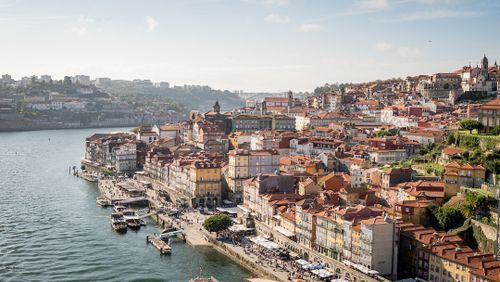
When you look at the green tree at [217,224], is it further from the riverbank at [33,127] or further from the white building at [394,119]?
the riverbank at [33,127]

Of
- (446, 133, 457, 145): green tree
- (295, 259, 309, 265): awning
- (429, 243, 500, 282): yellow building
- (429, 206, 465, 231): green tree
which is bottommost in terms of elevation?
(295, 259, 309, 265): awning

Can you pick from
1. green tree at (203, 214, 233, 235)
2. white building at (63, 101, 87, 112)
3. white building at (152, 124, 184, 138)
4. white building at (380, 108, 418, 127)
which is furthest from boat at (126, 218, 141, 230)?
white building at (63, 101, 87, 112)

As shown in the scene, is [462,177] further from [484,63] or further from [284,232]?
[484,63]

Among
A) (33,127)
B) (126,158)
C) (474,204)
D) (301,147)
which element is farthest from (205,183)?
(33,127)

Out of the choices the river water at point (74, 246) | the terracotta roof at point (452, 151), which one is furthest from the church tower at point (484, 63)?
the river water at point (74, 246)

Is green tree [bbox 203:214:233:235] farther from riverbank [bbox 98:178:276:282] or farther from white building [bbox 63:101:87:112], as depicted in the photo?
white building [bbox 63:101:87:112]

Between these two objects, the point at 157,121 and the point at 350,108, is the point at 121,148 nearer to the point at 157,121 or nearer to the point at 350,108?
the point at 350,108

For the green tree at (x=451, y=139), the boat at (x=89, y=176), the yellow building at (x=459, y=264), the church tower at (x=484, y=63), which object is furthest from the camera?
the church tower at (x=484, y=63)
